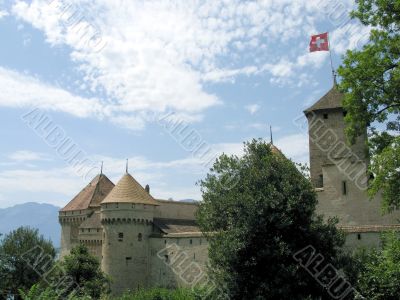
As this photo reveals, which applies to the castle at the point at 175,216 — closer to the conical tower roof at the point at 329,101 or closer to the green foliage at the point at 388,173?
the conical tower roof at the point at 329,101

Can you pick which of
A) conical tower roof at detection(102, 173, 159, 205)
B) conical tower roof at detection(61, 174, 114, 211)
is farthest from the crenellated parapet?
conical tower roof at detection(61, 174, 114, 211)

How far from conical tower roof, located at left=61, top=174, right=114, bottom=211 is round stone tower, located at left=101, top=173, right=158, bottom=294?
700 centimetres

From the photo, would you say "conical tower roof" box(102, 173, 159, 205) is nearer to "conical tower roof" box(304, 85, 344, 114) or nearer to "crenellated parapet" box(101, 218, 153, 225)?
"crenellated parapet" box(101, 218, 153, 225)

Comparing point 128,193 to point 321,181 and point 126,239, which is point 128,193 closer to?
point 126,239

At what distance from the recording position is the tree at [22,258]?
3544 centimetres

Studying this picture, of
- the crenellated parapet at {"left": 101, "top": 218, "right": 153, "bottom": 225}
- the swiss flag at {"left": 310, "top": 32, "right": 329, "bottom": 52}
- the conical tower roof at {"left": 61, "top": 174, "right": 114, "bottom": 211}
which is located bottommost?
the crenellated parapet at {"left": 101, "top": 218, "right": 153, "bottom": 225}

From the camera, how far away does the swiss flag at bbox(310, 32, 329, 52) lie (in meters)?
30.3

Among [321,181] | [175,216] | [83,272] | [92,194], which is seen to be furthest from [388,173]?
[92,194]

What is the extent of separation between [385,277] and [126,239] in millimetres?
22846

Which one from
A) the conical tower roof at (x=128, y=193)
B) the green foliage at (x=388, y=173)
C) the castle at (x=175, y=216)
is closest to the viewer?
the green foliage at (x=388, y=173)

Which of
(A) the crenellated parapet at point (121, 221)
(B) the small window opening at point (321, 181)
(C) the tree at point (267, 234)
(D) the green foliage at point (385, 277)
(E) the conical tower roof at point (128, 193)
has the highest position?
(E) the conical tower roof at point (128, 193)

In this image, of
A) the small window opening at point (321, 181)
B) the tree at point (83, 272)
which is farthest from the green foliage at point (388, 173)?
the tree at point (83, 272)

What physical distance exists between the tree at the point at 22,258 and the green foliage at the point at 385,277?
84.3 ft

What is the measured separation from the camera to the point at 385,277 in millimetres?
15680
